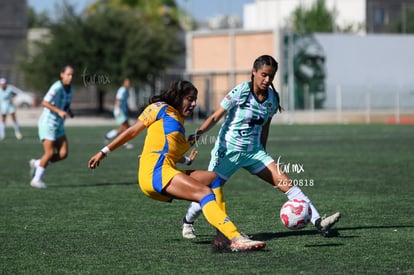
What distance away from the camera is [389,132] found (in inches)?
1404

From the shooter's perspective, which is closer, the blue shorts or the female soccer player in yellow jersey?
the female soccer player in yellow jersey

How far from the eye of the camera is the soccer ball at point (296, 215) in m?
9.45

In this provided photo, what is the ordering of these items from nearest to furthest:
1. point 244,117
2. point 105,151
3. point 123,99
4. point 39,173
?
point 105,151, point 244,117, point 39,173, point 123,99

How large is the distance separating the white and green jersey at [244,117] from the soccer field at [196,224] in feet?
3.49

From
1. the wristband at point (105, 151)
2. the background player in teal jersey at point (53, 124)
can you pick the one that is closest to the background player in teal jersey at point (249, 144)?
the wristband at point (105, 151)

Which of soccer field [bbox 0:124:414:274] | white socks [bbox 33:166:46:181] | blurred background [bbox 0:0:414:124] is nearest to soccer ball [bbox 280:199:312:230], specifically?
soccer field [bbox 0:124:414:274]

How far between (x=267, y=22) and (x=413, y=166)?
61.7 m

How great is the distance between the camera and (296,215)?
945 centimetres

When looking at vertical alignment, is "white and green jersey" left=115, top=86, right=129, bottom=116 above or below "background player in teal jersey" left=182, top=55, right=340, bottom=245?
below

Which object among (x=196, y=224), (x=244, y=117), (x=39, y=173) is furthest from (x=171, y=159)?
(x=39, y=173)

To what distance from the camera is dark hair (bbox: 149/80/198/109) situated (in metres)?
9.01

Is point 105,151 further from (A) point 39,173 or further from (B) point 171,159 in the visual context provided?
(A) point 39,173

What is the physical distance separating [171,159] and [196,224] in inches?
99.7

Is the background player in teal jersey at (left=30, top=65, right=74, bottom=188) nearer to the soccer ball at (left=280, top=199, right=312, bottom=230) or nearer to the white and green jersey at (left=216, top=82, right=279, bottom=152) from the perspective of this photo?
the white and green jersey at (left=216, top=82, right=279, bottom=152)
